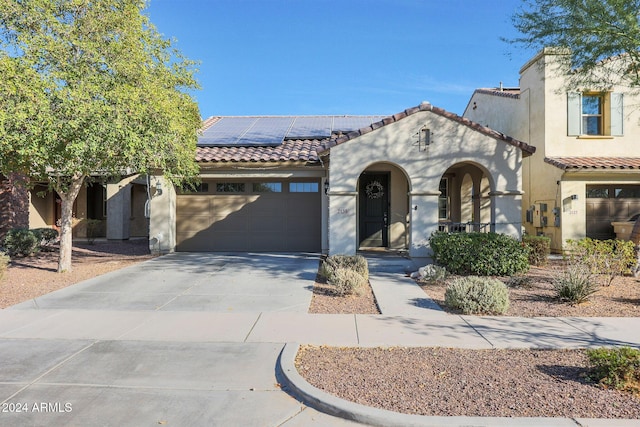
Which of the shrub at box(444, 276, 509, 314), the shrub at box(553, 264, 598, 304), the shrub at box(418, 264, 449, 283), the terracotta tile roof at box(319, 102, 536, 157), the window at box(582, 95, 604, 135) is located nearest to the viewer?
the shrub at box(444, 276, 509, 314)

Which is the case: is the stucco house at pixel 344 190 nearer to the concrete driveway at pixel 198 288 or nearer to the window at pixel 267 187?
the window at pixel 267 187

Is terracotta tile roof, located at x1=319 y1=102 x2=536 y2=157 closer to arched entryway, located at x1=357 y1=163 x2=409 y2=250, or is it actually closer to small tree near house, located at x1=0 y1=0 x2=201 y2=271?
arched entryway, located at x1=357 y1=163 x2=409 y2=250

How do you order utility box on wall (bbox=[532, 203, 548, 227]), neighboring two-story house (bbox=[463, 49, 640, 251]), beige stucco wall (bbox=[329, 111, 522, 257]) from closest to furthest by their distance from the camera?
beige stucco wall (bbox=[329, 111, 522, 257]) → neighboring two-story house (bbox=[463, 49, 640, 251]) → utility box on wall (bbox=[532, 203, 548, 227])

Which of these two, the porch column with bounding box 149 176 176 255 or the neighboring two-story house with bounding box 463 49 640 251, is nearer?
the neighboring two-story house with bounding box 463 49 640 251

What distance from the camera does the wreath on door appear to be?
49.0 feet

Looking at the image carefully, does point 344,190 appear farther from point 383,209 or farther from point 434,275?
point 434,275

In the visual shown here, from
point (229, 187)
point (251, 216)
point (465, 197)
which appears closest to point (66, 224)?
point (229, 187)

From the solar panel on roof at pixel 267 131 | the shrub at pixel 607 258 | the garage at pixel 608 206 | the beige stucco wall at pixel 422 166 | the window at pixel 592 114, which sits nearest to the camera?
the shrub at pixel 607 258

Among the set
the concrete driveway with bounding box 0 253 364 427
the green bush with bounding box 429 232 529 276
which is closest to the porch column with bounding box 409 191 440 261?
the green bush with bounding box 429 232 529 276

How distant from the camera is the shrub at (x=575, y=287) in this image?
24.5 feet

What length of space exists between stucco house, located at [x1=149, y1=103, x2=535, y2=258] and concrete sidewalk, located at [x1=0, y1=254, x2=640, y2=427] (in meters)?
3.62

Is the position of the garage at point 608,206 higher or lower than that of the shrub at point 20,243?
higher

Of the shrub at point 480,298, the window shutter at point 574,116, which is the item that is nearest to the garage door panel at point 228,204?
the shrub at point 480,298

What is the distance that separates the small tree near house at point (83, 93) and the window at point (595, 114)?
12.8 meters
